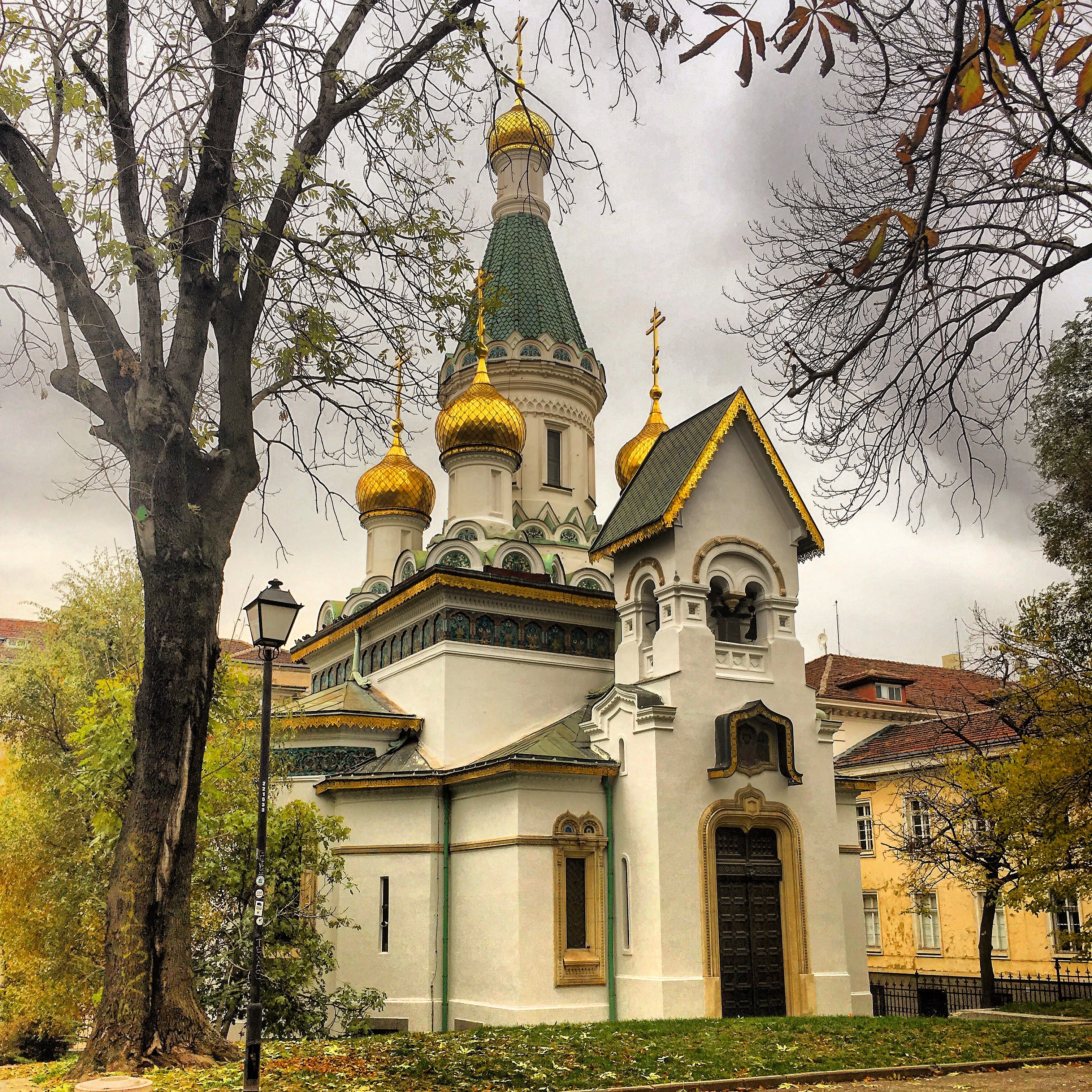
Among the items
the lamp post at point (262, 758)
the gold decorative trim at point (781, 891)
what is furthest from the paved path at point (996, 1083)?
the gold decorative trim at point (781, 891)

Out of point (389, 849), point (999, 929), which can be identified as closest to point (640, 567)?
point (389, 849)

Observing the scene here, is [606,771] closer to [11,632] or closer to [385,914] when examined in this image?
[385,914]

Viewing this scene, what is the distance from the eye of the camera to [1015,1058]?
431 inches

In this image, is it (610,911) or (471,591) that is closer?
(610,911)

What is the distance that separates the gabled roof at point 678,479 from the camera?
17.1 meters

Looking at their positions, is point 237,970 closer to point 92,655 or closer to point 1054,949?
point 92,655

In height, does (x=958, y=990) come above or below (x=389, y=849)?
below

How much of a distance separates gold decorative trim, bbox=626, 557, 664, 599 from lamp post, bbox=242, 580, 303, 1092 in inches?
340

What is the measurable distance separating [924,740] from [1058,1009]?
1063 centimetres

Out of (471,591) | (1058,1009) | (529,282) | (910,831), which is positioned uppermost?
(529,282)

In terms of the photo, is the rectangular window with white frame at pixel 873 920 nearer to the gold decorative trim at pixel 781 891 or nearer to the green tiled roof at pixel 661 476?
the gold decorative trim at pixel 781 891

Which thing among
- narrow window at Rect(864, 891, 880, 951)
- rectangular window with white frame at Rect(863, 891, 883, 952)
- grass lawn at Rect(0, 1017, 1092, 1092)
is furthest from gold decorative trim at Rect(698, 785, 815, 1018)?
narrow window at Rect(864, 891, 880, 951)

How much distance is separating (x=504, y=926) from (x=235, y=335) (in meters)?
9.80

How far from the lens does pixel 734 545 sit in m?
17.5
